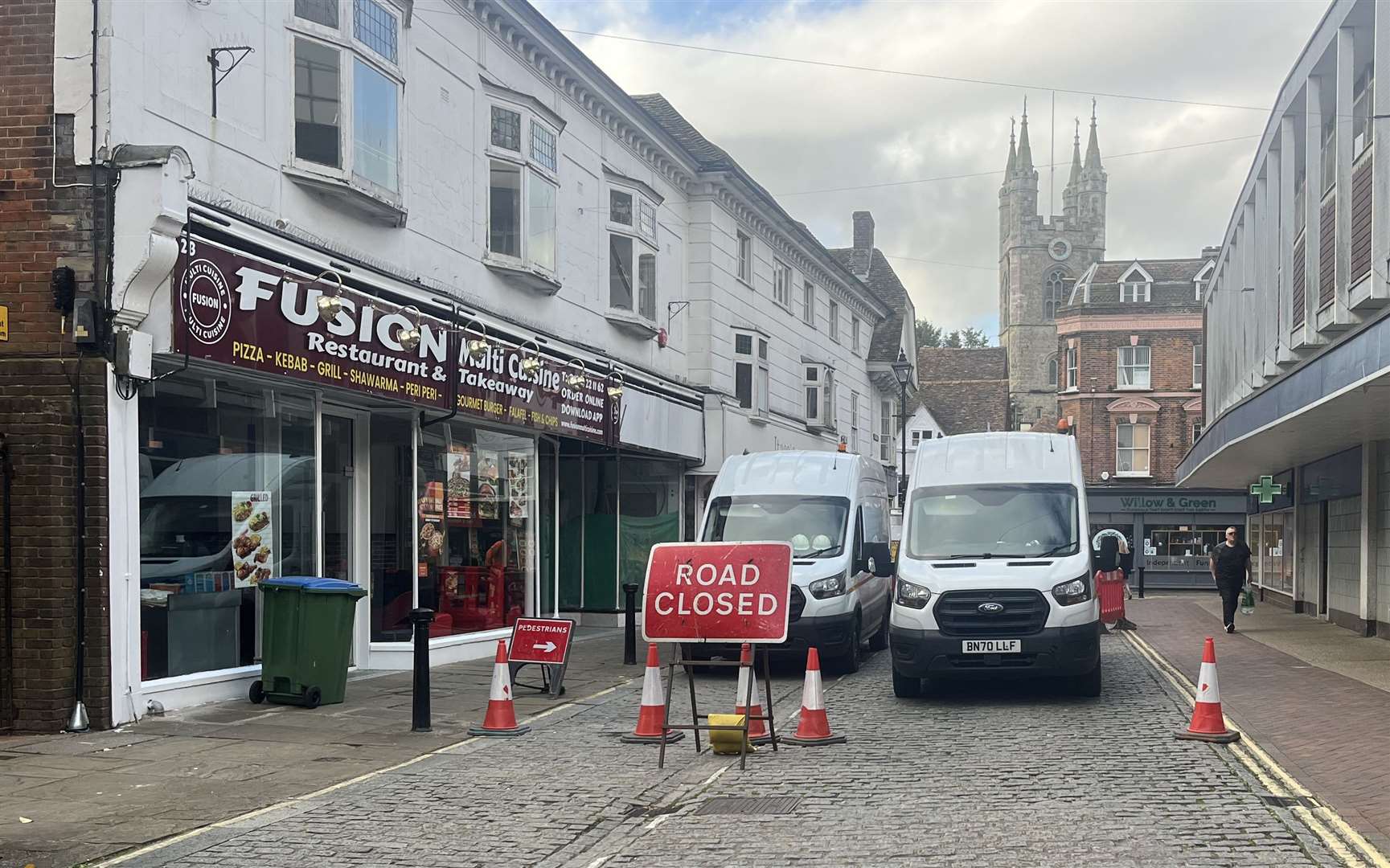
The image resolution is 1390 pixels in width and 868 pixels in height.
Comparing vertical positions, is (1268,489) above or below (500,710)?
above

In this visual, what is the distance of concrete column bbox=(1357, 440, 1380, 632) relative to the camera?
2139cm

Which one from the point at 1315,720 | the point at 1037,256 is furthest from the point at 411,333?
the point at 1037,256

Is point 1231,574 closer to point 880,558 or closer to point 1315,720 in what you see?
point 880,558

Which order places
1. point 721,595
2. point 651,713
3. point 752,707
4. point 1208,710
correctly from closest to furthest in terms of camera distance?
point 721,595 < point 752,707 < point 1208,710 < point 651,713

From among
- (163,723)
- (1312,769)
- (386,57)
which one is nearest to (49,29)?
(386,57)

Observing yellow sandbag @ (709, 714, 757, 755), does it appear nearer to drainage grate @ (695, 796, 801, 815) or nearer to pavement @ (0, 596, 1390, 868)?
pavement @ (0, 596, 1390, 868)

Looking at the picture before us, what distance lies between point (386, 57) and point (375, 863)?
406 inches

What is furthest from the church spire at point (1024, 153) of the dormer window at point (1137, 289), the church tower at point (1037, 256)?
the dormer window at point (1137, 289)

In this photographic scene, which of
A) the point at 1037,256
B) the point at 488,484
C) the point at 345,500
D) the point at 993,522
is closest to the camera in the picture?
the point at 993,522

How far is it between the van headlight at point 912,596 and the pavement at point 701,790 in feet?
3.24

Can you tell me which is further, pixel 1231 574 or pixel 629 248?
pixel 1231 574

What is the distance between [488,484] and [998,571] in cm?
756

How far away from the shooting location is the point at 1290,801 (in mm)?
7770

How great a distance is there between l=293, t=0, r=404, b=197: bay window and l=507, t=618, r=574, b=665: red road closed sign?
4.93 metres
